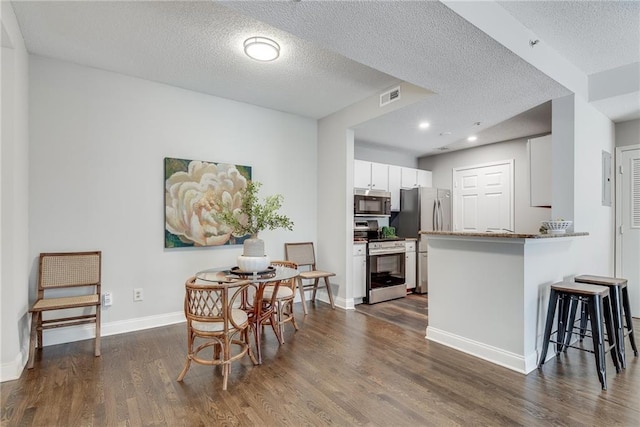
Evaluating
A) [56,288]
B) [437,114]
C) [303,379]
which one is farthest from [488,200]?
[56,288]

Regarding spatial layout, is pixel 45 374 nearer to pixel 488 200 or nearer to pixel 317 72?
pixel 317 72

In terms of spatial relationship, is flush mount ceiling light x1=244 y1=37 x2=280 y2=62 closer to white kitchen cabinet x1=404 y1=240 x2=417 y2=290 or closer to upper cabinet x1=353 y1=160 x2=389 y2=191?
upper cabinet x1=353 y1=160 x2=389 y2=191

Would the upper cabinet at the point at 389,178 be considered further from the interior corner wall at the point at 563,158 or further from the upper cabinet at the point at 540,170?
the interior corner wall at the point at 563,158

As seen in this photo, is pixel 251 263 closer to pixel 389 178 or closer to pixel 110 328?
pixel 110 328

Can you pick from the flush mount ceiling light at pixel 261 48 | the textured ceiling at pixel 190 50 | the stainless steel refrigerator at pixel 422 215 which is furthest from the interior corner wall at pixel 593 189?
the flush mount ceiling light at pixel 261 48

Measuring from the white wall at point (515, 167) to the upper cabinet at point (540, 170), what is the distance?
2.89 ft

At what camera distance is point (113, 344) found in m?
3.08

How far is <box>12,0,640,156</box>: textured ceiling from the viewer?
2.18 metres

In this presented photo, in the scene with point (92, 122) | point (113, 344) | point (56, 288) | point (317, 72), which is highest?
point (317, 72)

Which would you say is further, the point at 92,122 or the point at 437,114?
the point at 437,114

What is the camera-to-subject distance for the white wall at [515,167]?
4977 millimetres

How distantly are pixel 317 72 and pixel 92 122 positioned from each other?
7.70 feet

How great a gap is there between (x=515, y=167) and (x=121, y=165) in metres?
5.52

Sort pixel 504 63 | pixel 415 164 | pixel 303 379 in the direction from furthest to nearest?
pixel 415 164 → pixel 504 63 → pixel 303 379
